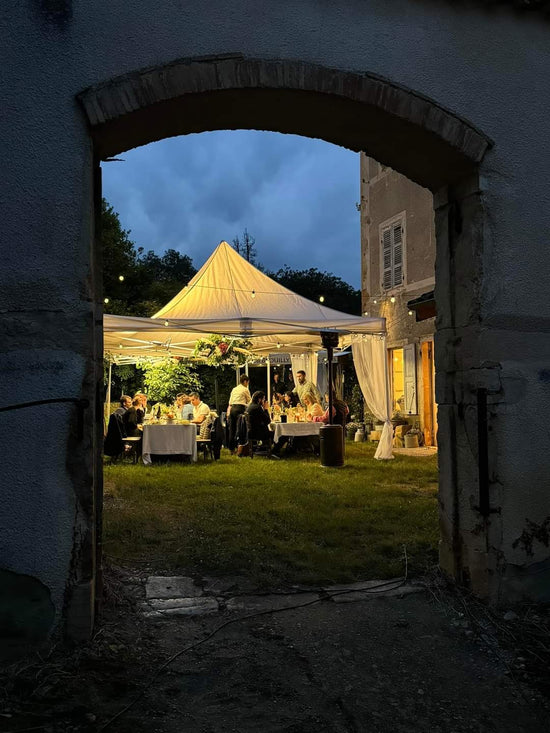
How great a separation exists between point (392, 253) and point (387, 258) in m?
0.29

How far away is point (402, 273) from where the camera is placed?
13.7 meters

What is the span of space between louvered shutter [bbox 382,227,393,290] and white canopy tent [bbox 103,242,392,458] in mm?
2411

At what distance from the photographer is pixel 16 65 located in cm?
308

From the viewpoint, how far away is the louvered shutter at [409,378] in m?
13.2

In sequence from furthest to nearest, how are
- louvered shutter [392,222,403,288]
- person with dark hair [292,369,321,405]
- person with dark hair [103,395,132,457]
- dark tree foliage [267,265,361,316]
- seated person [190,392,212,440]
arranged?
1. dark tree foliage [267,265,361,316]
2. louvered shutter [392,222,403,288]
3. person with dark hair [292,369,321,405]
4. seated person [190,392,212,440]
5. person with dark hair [103,395,132,457]

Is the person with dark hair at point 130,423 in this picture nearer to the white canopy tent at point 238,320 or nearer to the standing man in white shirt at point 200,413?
the standing man in white shirt at point 200,413

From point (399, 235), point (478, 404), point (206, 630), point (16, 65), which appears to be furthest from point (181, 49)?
point (399, 235)

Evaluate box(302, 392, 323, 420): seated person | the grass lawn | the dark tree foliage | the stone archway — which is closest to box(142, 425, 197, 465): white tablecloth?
the grass lawn

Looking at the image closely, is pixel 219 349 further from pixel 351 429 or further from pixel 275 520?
pixel 275 520

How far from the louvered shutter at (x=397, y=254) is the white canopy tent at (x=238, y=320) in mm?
2354

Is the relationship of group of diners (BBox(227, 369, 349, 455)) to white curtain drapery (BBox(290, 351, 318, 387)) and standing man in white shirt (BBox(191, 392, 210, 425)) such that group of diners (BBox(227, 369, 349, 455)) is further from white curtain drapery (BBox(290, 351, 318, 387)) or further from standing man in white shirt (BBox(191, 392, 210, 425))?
white curtain drapery (BBox(290, 351, 318, 387))

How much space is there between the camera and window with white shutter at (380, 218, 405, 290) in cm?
1381

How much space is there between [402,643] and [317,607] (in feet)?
2.08

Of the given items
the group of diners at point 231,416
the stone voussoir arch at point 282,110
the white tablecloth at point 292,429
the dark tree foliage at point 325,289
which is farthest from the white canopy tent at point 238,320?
the dark tree foliage at point 325,289
